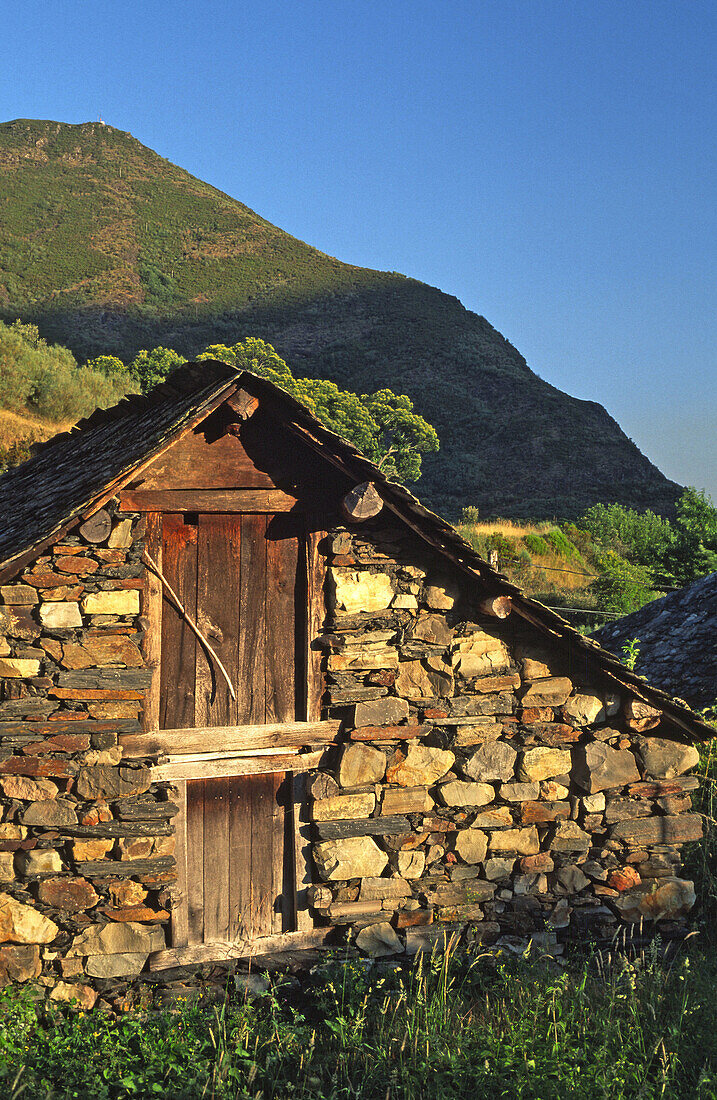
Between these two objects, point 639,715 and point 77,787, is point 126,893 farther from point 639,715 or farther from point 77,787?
point 639,715

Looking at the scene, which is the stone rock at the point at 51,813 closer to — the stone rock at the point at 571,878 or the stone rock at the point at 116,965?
the stone rock at the point at 116,965

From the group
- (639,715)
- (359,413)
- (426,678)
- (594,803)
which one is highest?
(359,413)

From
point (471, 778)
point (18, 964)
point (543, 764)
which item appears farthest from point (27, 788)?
point (543, 764)

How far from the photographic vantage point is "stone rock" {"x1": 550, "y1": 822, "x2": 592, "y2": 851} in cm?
610

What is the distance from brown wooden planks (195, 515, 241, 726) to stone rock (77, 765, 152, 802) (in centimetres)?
53

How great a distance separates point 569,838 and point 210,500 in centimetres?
360

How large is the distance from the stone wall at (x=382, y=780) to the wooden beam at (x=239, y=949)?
0.10 meters

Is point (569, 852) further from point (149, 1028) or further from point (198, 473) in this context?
point (198, 473)

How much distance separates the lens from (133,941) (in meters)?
5.22

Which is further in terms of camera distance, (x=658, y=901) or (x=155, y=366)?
(x=155, y=366)

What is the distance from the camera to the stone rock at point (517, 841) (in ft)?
19.7

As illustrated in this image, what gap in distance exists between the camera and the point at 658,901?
6254 mm

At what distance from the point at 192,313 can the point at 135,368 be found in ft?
83.3

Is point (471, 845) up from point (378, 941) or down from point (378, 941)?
up
